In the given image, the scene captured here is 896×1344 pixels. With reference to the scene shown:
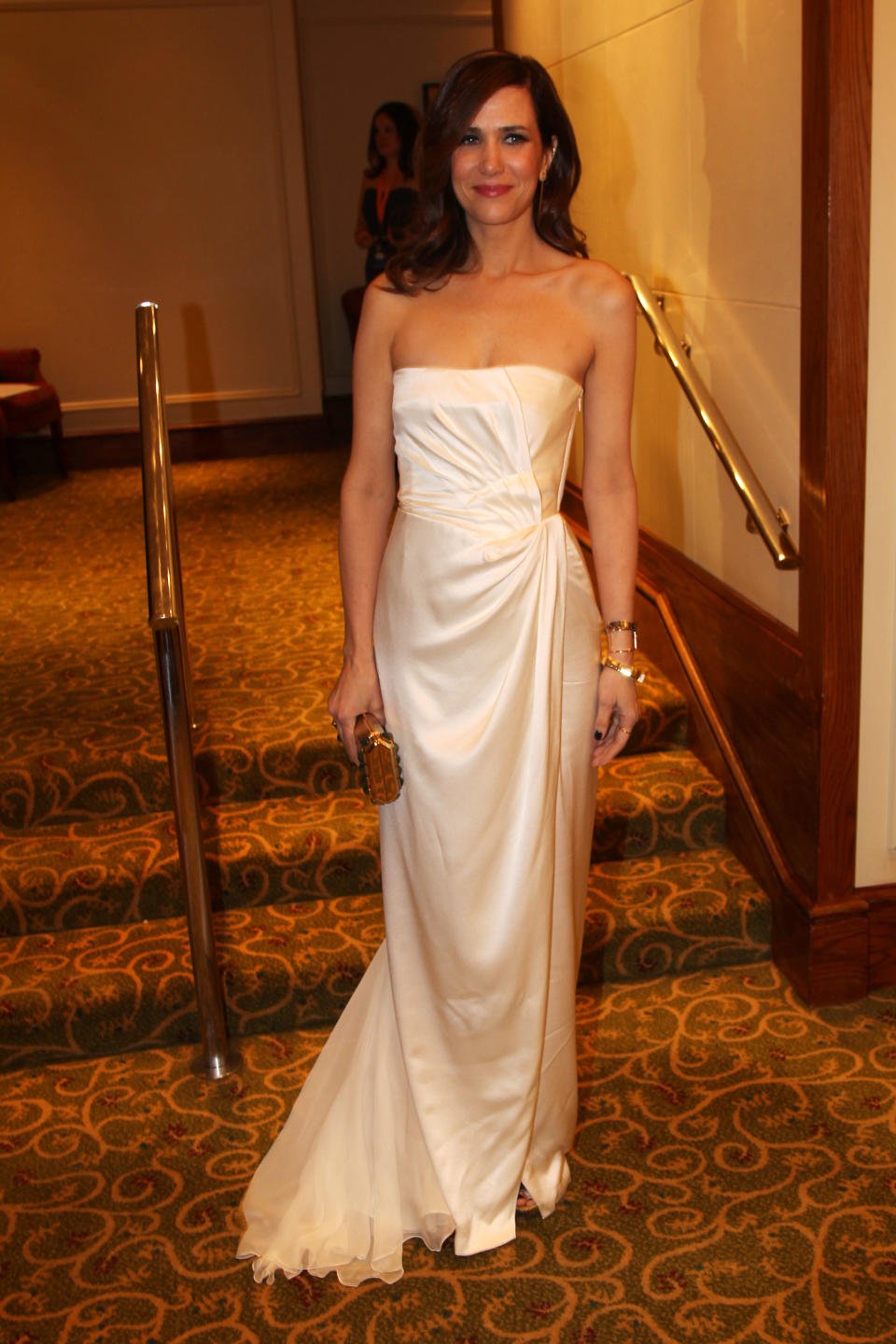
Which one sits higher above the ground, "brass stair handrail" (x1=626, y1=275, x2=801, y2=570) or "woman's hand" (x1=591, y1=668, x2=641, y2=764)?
"brass stair handrail" (x1=626, y1=275, x2=801, y2=570)

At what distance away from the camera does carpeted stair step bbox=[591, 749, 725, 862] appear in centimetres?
345

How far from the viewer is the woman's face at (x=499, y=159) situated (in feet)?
6.47

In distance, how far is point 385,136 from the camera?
8531 millimetres

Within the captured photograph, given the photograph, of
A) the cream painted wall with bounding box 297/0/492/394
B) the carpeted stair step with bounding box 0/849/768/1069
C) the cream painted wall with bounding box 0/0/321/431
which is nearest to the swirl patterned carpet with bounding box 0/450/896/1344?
the carpeted stair step with bounding box 0/849/768/1069

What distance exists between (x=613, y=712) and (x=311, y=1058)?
122 centimetres

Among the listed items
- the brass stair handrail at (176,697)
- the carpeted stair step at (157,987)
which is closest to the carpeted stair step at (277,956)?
the carpeted stair step at (157,987)

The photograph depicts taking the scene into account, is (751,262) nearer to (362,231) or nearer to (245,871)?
(245,871)

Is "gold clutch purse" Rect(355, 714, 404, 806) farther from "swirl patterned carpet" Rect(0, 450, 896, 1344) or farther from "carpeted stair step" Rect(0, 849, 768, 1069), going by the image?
"carpeted stair step" Rect(0, 849, 768, 1069)

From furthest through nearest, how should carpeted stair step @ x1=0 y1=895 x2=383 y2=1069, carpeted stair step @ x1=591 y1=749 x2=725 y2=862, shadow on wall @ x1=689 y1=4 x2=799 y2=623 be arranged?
carpeted stair step @ x1=591 y1=749 x2=725 y2=862 → carpeted stair step @ x1=0 y1=895 x2=383 y2=1069 → shadow on wall @ x1=689 y1=4 x2=799 y2=623

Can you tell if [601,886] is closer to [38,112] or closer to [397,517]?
[397,517]

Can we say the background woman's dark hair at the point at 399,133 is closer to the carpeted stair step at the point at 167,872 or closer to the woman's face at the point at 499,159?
the carpeted stair step at the point at 167,872

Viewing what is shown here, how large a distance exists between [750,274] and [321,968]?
1.86 m

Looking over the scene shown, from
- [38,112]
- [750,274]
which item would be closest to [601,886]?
[750,274]

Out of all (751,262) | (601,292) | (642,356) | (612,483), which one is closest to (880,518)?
(751,262)
